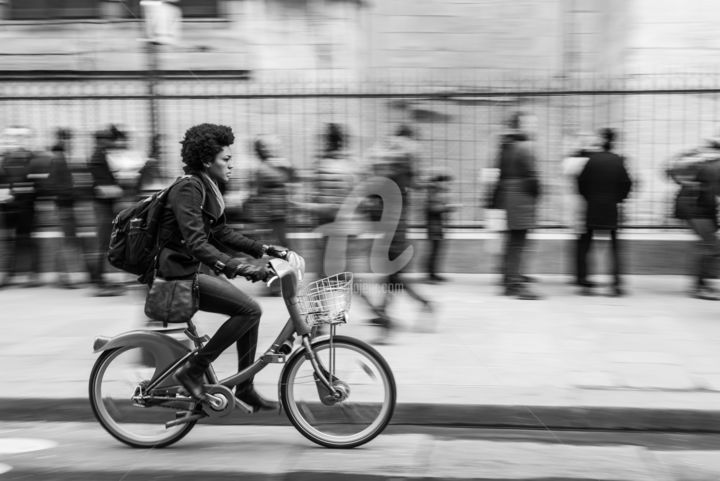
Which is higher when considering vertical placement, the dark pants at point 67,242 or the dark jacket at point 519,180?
the dark jacket at point 519,180

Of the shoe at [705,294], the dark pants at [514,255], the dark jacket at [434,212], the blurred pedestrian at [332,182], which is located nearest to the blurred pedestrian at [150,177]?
the blurred pedestrian at [332,182]

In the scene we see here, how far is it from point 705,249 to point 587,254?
118 centimetres

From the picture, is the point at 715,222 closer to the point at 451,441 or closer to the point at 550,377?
the point at 550,377

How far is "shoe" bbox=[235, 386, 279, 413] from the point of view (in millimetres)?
4980

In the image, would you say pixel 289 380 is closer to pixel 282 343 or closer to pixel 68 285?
pixel 282 343

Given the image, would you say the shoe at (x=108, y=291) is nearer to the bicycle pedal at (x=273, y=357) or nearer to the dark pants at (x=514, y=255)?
the dark pants at (x=514, y=255)

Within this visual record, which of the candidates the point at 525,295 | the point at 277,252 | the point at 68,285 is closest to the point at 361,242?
the point at 525,295

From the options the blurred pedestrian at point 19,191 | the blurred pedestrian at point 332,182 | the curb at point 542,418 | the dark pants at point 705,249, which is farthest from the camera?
the blurred pedestrian at point 19,191

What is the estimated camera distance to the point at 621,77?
995 cm

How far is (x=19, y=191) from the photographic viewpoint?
967 centimetres

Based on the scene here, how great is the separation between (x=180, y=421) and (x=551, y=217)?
615 centimetres

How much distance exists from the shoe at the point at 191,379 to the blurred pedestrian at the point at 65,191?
17.4ft

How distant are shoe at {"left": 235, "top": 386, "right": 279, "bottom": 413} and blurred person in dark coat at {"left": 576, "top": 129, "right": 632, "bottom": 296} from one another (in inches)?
199

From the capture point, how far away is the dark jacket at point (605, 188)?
29.2ft
